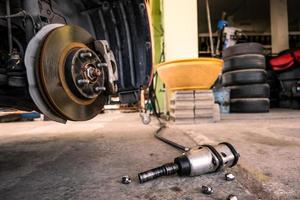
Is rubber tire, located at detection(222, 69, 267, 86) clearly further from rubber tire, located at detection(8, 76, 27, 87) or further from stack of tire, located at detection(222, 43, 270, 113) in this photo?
rubber tire, located at detection(8, 76, 27, 87)

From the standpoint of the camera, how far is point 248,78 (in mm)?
2674

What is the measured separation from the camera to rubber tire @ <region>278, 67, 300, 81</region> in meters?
3.62

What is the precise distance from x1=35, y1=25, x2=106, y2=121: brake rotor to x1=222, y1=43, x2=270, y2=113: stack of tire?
2277 millimetres

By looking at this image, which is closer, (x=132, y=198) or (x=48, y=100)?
(x=132, y=198)

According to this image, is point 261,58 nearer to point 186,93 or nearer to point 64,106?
point 186,93

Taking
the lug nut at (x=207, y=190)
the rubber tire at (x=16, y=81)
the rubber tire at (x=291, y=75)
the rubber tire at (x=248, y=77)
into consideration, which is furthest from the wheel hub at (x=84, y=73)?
the rubber tire at (x=291, y=75)

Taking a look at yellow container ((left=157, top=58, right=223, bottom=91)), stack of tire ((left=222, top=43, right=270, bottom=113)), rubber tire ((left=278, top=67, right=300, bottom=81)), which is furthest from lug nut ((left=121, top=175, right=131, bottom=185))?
rubber tire ((left=278, top=67, right=300, bottom=81))

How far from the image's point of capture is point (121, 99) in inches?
48.5

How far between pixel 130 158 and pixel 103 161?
98 mm

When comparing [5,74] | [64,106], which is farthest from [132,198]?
[5,74]

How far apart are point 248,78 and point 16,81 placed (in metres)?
2.52

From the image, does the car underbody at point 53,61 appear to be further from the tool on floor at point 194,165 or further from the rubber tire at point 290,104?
the rubber tire at point 290,104

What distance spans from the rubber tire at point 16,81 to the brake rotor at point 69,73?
6 centimetres

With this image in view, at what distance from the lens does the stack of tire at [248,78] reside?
2670mm
